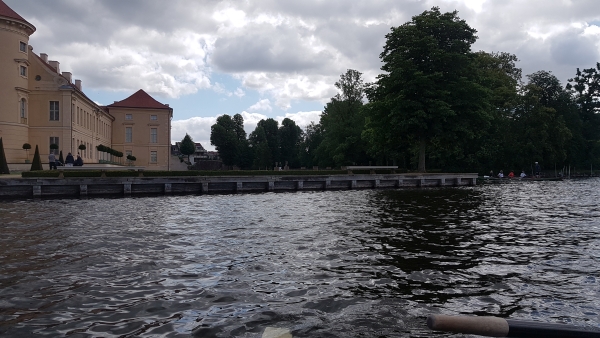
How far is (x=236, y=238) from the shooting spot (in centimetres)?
1223

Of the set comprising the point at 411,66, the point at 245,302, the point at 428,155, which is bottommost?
the point at 245,302

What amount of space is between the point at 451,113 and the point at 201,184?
22901 millimetres

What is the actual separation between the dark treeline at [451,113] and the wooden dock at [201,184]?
19.2 feet

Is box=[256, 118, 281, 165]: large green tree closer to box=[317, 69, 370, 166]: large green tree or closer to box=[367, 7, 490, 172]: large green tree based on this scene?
box=[317, 69, 370, 166]: large green tree

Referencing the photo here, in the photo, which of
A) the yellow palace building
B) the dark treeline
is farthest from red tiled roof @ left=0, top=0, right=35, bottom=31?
the dark treeline

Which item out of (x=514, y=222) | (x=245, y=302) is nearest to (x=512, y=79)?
(x=514, y=222)

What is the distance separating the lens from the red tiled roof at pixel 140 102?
249 ft

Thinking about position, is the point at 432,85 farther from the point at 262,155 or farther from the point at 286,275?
the point at 262,155

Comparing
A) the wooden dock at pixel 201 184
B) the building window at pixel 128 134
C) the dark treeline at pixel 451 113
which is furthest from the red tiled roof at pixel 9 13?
the dark treeline at pixel 451 113

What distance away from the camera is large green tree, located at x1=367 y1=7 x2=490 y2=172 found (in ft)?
139

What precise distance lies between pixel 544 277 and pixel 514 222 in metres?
8.02

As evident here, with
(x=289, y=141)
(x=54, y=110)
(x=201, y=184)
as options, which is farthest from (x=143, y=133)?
(x=289, y=141)

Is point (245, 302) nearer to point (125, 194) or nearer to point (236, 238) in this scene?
point (236, 238)

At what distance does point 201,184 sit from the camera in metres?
32.6
